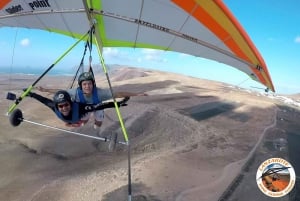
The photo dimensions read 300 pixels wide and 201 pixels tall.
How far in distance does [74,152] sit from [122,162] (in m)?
3.48

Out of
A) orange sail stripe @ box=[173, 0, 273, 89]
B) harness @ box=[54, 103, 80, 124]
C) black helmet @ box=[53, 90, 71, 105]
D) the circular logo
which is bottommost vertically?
the circular logo

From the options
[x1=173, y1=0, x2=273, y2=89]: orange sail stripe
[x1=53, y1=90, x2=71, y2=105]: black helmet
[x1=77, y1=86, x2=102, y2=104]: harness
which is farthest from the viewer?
[x1=77, y1=86, x2=102, y2=104]: harness

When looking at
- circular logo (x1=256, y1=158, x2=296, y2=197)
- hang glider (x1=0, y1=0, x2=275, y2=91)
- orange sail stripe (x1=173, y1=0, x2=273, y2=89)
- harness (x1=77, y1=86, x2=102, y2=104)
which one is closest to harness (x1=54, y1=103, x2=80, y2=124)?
harness (x1=77, y1=86, x2=102, y2=104)

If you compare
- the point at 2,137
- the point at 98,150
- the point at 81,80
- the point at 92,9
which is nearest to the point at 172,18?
the point at 92,9

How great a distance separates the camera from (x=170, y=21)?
6.57m

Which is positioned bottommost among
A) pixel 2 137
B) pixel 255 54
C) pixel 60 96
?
pixel 2 137

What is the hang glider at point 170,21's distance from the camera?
5945 mm

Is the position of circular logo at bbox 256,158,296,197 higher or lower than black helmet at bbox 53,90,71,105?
lower

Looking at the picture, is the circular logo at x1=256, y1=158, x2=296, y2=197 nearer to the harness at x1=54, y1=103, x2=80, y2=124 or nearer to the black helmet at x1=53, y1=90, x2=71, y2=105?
the harness at x1=54, y1=103, x2=80, y2=124

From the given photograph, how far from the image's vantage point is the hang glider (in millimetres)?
5945

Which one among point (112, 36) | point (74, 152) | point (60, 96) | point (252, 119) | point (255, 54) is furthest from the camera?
point (252, 119)

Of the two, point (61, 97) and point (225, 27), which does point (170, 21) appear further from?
point (61, 97)

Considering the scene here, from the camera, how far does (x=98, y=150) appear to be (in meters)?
15.2

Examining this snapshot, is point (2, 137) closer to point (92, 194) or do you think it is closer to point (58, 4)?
point (92, 194)
